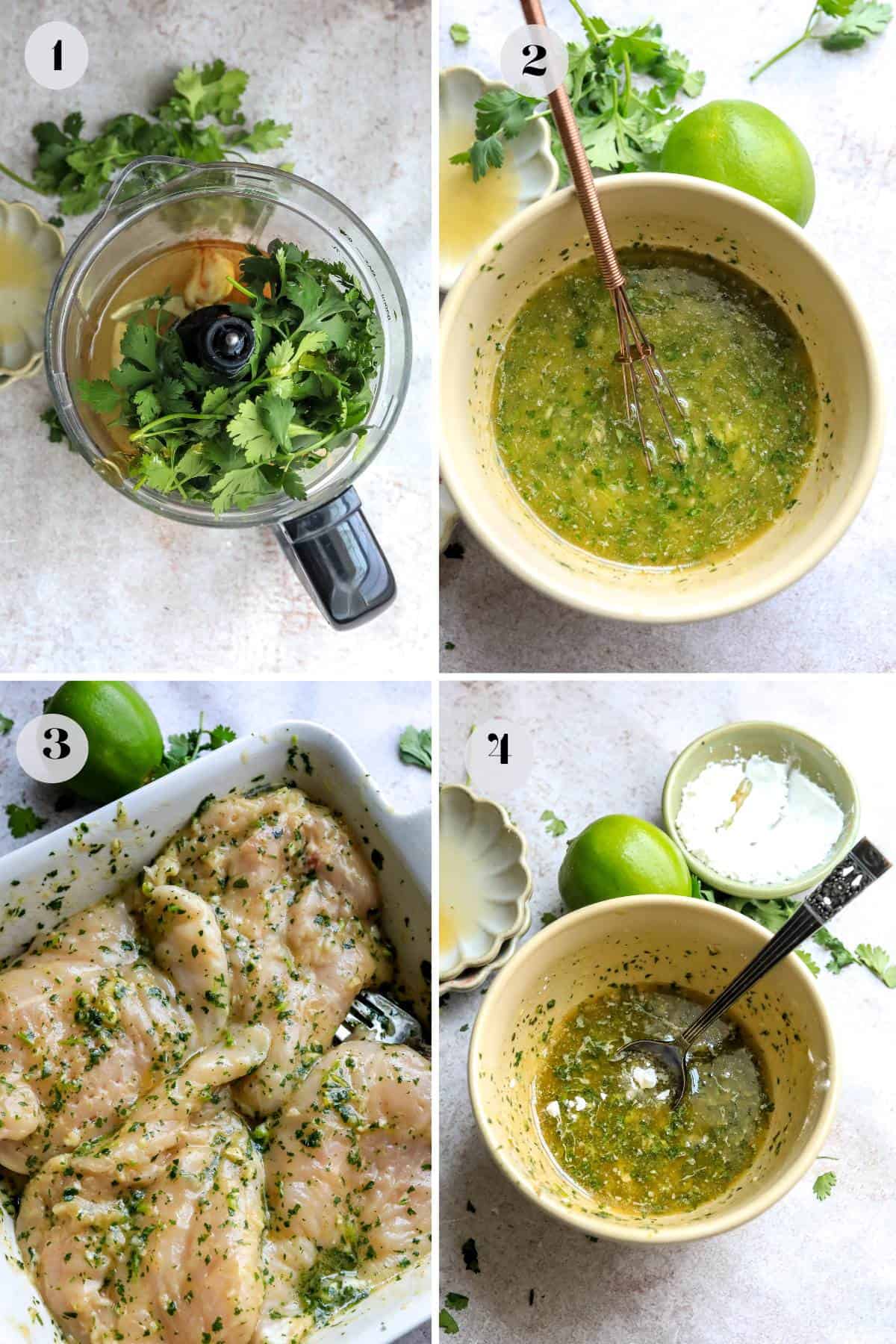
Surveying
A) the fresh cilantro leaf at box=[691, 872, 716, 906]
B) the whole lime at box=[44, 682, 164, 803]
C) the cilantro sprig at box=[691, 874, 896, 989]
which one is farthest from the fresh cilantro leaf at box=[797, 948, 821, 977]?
the whole lime at box=[44, 682, 164, 803]

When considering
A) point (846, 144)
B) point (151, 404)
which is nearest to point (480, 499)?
point (151, 404)

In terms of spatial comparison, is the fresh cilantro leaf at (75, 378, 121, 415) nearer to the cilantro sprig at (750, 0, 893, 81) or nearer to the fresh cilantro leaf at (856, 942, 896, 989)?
the cilantro sprig at (750, 0, 893, 81)

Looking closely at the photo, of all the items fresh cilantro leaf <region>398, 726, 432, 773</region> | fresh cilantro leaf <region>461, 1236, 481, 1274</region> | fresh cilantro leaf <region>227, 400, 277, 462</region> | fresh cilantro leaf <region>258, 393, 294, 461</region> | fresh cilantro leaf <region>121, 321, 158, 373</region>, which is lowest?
Answer: fresh cilantro leaf <region>461, 1236, 481, 1274</region>

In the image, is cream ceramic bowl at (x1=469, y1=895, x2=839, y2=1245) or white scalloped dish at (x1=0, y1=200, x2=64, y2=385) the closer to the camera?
cream ceramic bowl at (x1=469, y1=895, x2=839, y2=1245)

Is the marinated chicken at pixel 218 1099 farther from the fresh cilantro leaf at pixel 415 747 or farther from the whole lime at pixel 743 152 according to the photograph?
the whole lime at pixel 743 152

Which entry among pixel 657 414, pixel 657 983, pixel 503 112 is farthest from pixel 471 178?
pixel 657 983

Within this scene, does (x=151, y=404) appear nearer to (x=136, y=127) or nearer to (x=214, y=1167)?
(x=136, y=127)

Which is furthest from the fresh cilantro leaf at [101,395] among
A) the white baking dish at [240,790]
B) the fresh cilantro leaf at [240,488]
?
the white baking dish at [240,790]

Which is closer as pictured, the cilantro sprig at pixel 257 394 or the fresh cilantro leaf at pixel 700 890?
the cilantro sprig at pixel 257 394
